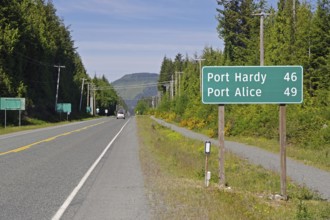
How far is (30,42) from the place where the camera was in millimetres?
76562

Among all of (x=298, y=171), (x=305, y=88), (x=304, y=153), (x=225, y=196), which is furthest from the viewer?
(x=305, y=88)

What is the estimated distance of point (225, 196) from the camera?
9.88 meters

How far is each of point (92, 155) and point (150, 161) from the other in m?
3.32

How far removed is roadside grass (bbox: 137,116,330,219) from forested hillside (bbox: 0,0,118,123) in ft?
158

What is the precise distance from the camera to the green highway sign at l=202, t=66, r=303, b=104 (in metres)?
10.8

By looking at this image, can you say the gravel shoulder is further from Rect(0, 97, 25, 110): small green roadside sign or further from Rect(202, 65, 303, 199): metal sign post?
Rect(0, 97, 25, 110): small green roadside sign

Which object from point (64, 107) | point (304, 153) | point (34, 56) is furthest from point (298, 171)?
point (64, 107)

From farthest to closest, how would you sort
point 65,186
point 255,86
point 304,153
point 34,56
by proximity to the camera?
point 34,56 → point 304,153 → point 65,186 → point 255,86

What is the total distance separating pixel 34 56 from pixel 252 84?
241ft

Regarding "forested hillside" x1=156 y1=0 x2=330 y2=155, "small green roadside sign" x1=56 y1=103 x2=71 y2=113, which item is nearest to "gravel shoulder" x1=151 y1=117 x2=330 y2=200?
"forested hillside" x1=156 y1=0 x2=330 y2=155

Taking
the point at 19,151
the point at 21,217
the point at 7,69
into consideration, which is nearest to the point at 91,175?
the point at 21,217

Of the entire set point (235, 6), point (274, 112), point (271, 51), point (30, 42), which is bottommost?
point (274, 112)

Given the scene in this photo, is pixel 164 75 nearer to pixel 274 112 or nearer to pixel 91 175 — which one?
pixel 274 112

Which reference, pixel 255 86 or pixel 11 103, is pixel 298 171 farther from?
pixel 11 103
